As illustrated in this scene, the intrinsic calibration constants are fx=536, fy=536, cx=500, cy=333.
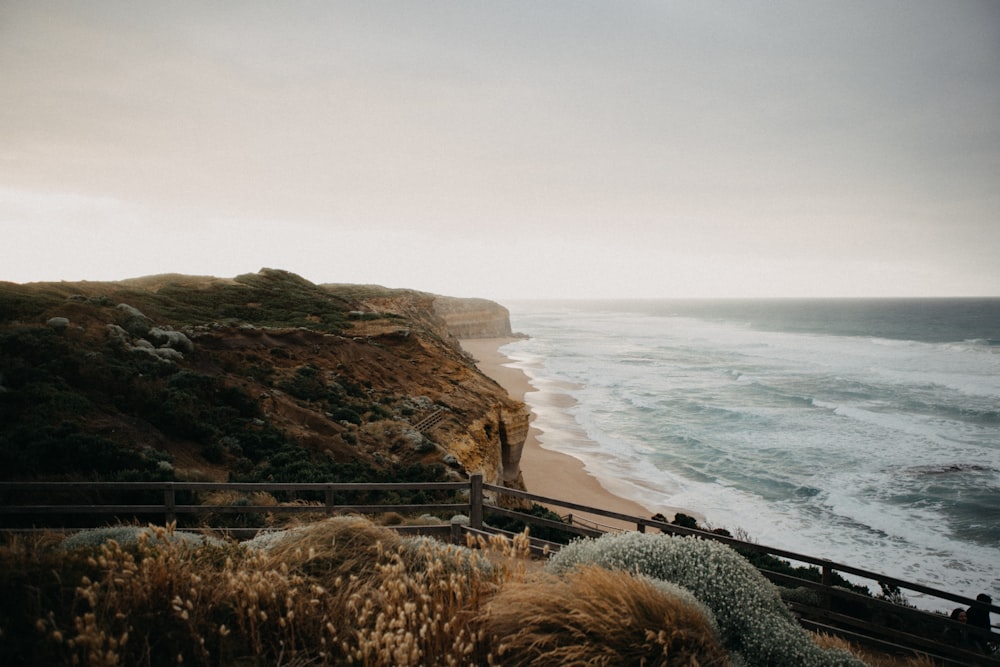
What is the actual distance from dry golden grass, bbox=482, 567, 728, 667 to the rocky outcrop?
9058cm

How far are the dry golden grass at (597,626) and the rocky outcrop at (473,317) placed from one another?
297 feet

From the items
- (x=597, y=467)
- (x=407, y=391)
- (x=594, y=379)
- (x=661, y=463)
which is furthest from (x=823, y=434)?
(x=407, y=391)

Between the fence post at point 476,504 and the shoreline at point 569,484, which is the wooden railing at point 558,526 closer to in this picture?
the fence post at point 476,504

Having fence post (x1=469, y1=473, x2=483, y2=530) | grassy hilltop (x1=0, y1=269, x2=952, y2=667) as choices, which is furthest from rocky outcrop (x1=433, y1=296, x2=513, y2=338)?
fence post (x1=469, y1=473, x2=483, y2=530)

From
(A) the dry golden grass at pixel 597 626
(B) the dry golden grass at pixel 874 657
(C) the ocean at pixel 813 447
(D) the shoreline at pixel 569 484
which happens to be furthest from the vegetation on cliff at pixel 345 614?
(C) the ocean at pixel 813 447

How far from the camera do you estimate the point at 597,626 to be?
345 cm

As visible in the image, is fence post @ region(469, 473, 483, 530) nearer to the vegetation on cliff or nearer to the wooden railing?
the wooden railing

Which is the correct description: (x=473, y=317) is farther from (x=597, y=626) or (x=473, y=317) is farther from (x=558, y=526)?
(x=597, y=626)

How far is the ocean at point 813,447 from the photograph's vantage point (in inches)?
726

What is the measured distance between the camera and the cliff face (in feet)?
34.7

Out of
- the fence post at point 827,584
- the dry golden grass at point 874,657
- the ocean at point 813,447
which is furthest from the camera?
the ocean at point 813,447

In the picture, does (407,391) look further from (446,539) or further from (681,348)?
(681,348)

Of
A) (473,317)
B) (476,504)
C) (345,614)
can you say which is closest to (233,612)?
(345,614)

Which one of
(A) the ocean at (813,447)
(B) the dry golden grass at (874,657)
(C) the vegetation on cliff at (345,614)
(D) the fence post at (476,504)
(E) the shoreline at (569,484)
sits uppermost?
(C) the vegetation on cliff at (345,614)
